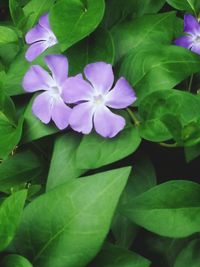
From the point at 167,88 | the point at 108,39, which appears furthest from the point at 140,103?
the point at 108,39

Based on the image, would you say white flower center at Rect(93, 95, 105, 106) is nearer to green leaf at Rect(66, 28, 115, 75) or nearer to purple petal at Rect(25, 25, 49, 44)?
green leaf at Rect(66, 28, 115, 75)

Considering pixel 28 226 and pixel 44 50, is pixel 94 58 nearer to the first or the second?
pixel 44 50

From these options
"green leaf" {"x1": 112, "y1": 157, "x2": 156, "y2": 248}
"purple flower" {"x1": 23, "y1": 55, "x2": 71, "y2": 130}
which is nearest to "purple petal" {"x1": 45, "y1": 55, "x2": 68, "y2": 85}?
"purple flower" {"x1": 23, "y1": 55, "x2": 71, "y2": 130}

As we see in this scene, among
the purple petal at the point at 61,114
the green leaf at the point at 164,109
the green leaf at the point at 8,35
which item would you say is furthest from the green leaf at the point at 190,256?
the green leaf at the point at 8,35

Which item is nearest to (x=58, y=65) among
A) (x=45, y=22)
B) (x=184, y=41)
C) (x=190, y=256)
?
(x=45, y=22)

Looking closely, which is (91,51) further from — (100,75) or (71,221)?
(71,221)

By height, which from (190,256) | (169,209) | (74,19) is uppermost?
(74,19)

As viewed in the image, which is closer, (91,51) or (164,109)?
(164,109)
